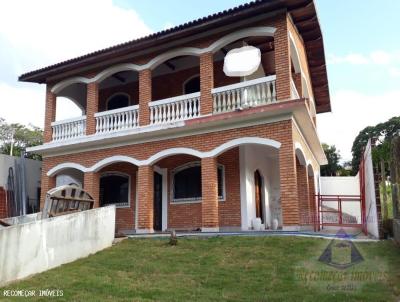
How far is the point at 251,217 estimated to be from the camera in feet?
42.5

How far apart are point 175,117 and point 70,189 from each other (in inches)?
164

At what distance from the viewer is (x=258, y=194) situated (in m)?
14.7

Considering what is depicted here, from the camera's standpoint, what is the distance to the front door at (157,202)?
47.4ft

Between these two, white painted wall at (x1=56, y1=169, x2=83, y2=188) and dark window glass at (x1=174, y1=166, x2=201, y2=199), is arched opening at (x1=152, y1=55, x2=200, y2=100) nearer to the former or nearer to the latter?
dark window glass at (x1=174, y1=166, x2=201, y2=199)

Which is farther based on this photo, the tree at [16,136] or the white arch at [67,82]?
the tree at [16,136]

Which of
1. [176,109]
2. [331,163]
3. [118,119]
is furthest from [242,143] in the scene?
[331,163]

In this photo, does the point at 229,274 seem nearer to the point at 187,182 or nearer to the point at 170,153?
the point at 170,153

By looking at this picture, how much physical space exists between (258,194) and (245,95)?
14.2ft

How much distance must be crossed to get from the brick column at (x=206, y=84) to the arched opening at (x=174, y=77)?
235cm

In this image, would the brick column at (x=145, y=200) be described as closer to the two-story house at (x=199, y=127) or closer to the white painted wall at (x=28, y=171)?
the two-story house at (x=199, y=127)

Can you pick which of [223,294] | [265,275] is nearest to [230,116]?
[265,275]

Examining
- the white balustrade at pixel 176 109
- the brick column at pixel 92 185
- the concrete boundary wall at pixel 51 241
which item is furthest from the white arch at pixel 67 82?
the concrete boundary wall at pixel 51 241

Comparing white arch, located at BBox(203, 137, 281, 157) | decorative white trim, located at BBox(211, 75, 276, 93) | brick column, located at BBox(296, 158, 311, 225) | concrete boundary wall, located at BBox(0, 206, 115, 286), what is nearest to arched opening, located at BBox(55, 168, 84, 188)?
concrete boundary wall, located at BBox(0, 206, 115, 286)

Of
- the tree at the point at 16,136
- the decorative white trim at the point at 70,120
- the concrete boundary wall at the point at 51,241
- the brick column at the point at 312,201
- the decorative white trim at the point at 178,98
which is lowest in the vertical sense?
the concrete boundary wall at the point at 51,241
